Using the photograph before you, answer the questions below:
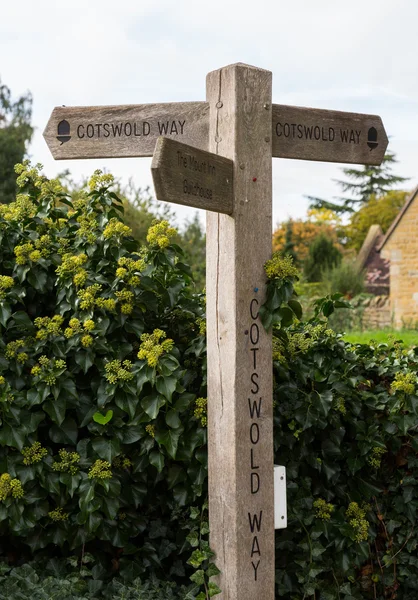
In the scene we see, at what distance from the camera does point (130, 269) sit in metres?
3.70

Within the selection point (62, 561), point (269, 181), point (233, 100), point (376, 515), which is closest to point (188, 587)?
point (62, 561)

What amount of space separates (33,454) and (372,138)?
220 centimetres

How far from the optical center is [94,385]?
146 inches

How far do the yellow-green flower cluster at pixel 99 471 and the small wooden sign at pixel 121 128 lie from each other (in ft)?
4.55

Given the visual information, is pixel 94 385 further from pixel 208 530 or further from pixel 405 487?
pixel 405 487

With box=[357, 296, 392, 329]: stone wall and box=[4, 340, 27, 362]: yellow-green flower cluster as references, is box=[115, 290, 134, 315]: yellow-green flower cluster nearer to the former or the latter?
box=[4, 340, 27, 362]: yellow-green flower cluster

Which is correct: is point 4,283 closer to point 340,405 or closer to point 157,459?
point 157,459

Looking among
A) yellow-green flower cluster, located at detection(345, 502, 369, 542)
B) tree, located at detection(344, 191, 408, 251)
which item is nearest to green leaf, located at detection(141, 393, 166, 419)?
yellow-green flower cluster, located at detection(345, 502, 369, 542)

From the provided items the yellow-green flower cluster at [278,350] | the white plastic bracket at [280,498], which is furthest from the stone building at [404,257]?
the white plastic bracket at [280,498]

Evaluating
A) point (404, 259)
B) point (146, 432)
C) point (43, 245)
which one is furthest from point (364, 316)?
point (146, 432)

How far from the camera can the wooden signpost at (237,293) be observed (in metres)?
3.27

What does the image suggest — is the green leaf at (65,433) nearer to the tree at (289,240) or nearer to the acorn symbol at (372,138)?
the acorn symbol at (372,138)

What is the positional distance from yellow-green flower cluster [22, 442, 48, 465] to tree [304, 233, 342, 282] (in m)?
25.5

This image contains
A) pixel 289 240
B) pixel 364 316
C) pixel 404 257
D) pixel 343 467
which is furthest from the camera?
pixel 289 240
